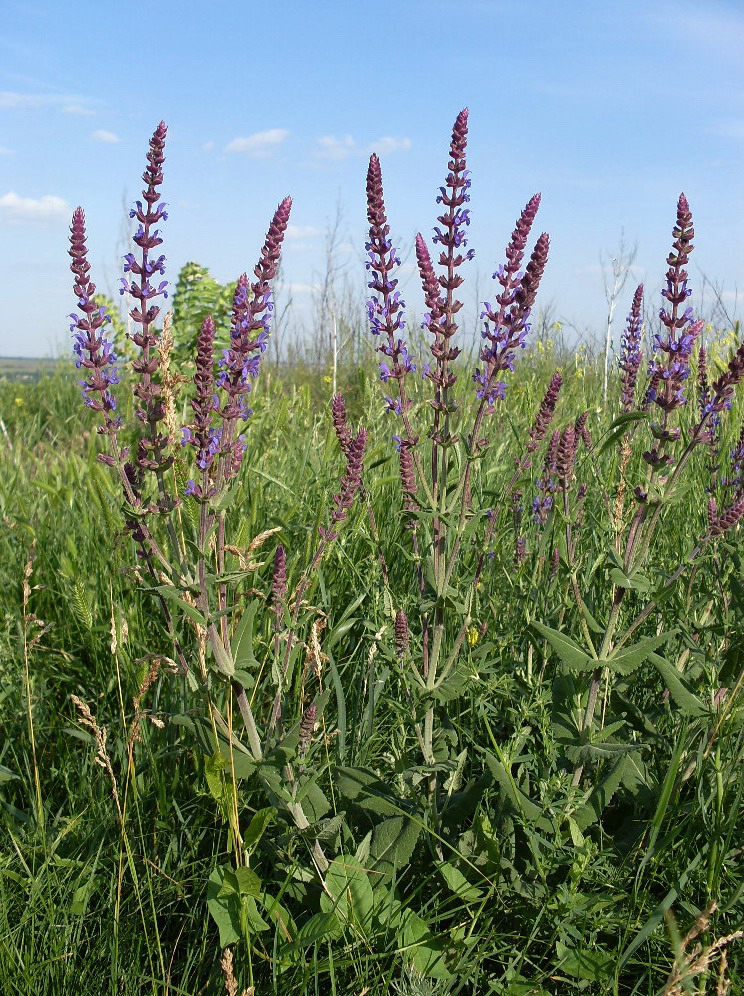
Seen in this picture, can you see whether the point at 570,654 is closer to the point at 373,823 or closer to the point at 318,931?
the point at 373,823

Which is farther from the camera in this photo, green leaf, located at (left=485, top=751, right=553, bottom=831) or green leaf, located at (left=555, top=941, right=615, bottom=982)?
green leaf, located at (left=485, top=751, right=553, bottom=831)

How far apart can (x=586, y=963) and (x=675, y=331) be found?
1.57 metres

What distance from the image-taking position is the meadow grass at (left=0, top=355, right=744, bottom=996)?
5.94ft

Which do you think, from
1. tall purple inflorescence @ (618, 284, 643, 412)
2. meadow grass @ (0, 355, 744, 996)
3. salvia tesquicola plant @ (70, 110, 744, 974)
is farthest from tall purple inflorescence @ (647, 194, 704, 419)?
tall purple inflorescence @ (618, 284, 643, 412)

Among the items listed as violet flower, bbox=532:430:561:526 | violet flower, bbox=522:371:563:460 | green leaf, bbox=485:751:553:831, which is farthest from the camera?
violet flower, bbox=532:430:561:526

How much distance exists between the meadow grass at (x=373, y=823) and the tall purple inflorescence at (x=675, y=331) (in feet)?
1.88

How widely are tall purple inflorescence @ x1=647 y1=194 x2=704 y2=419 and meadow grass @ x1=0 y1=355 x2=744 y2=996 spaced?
0.57m

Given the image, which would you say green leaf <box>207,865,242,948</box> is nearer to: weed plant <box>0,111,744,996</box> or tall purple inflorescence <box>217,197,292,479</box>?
weed plant <box>0,111,744,996</box>

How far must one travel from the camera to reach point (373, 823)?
7.14 feet

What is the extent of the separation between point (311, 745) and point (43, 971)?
2.53 ft

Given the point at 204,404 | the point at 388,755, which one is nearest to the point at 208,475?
the point at 204,404

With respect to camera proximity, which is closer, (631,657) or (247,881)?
(247,881)

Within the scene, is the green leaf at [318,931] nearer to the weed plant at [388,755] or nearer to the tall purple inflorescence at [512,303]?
the weed plant at [388,755]

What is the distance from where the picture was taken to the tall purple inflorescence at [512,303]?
2123 mm
